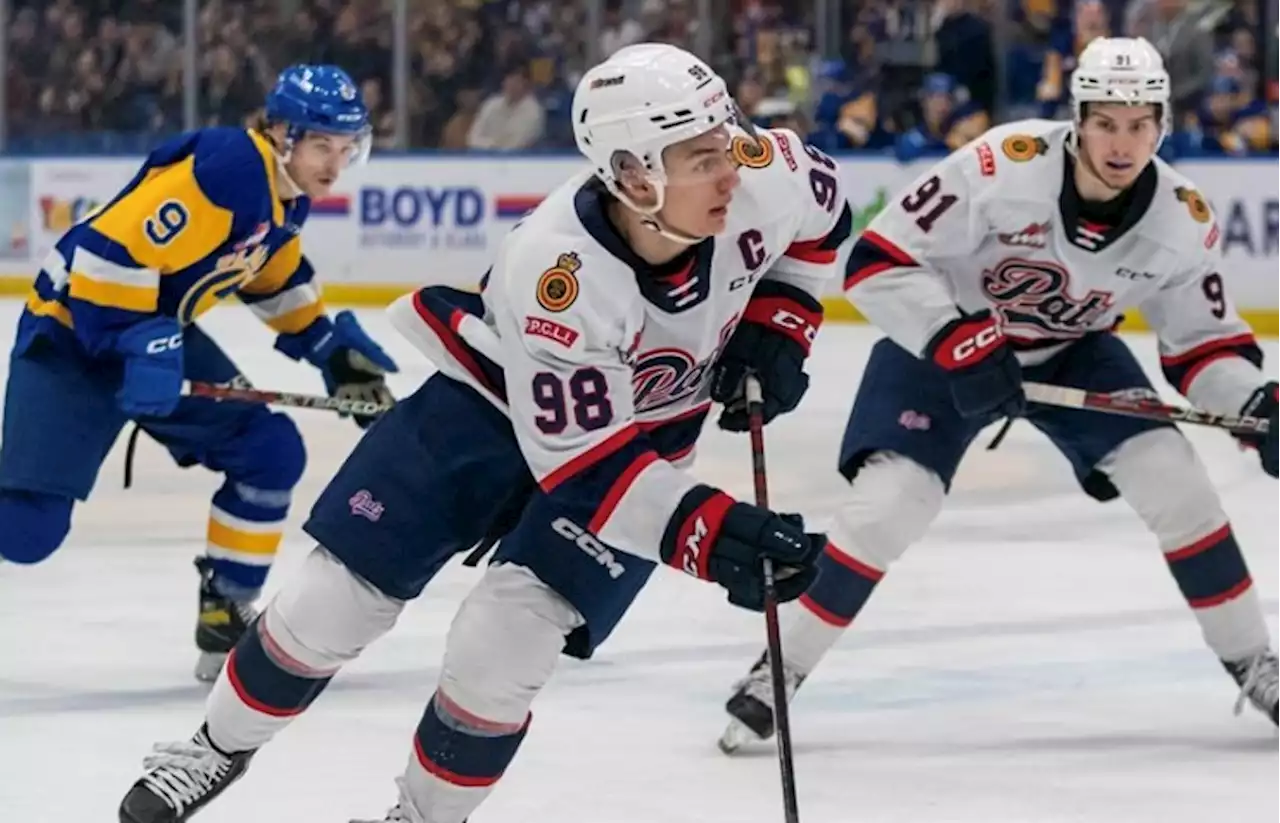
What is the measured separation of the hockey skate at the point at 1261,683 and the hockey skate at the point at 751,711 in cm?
65

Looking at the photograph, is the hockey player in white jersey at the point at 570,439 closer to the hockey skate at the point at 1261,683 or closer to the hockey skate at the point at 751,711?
the hockey skate at the point at 751,711

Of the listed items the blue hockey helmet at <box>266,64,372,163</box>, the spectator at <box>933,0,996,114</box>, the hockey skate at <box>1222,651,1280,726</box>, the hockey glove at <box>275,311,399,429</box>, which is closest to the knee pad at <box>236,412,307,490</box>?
the hockey glove at <box>275,311,399,429</box>

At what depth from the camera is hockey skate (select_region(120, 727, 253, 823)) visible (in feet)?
8.73

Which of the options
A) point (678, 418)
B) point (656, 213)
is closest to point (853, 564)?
point (678, 418)

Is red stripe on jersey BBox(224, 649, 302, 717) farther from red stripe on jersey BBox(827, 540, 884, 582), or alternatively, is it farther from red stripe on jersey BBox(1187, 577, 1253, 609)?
red stripe on jersey BBox(1187, 577, 1253, 609)

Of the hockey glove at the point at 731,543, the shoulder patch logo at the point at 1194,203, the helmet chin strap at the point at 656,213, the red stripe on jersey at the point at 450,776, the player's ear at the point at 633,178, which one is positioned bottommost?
the red stripe on jersey at the point at 450,776

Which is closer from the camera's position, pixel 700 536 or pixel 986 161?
pixel 700 536

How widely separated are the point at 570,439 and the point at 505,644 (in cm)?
25

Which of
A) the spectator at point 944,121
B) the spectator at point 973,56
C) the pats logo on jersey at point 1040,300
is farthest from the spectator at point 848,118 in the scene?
the pats logo on jersey at point 1040,300

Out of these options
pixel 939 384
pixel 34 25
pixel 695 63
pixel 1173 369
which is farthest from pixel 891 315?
pixel 34 25

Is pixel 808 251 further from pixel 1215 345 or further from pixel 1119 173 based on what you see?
pixel 1215 345

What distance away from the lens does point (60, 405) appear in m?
3.60

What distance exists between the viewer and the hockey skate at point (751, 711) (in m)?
3.29

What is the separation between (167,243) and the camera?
11.7ft
